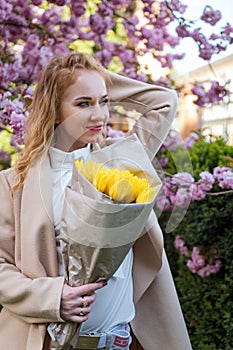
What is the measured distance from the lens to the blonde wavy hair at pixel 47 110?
102 inches

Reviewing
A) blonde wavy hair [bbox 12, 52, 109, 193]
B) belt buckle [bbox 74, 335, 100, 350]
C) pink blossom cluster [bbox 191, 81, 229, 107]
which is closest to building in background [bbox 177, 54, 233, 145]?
pink blossom cluster [bbox 191, 81, 229, 107]

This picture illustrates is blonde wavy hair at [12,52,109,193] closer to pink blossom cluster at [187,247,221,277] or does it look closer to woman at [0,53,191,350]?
woman at [0,53,191,350]

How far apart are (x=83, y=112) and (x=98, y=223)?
1.64ft

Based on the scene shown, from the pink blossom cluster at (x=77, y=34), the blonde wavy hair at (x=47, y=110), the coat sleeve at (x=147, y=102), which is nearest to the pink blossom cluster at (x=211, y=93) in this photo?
the pink blossom cluster at (x=77, y=34)

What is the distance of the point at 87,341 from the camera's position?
2441 millimetres

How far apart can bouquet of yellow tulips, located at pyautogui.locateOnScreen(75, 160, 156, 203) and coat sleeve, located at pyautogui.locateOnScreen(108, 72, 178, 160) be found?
0.60m

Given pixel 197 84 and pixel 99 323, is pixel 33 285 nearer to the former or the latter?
pixel 99 323

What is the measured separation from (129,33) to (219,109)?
135 inches

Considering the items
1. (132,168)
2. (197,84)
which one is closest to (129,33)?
(197,84)

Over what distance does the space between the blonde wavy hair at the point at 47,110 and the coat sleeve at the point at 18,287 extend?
92 mm

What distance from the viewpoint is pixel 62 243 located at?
2.31 m

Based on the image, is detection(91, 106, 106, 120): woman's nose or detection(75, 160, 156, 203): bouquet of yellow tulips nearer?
detection(75, 160, 156, 203): bouquet of yellow tulips

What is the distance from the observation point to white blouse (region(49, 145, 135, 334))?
8.21ft

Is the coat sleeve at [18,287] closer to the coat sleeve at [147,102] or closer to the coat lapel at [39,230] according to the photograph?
the coat lapel at [39,230]
